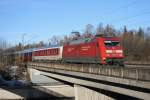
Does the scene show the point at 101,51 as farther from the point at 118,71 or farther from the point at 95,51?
the point at 118,71

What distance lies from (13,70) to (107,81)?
56.5 m

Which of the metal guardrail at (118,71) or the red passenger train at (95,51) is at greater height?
the red passenger train at (95,51)

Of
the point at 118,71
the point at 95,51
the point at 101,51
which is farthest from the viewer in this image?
the point at 95,51

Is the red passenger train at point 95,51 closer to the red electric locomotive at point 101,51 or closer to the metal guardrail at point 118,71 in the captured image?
the red electric locomotive at point 101,51

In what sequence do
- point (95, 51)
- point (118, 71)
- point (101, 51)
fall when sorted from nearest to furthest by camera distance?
point (118, 71) < point (101, 51) < point (95, 51)

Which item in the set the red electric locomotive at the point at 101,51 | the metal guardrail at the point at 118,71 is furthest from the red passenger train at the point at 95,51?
the metal guardrail at the point at 118,71

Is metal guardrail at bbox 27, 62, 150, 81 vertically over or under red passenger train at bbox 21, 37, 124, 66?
under

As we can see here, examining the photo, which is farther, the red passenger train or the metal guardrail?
the red passenger train

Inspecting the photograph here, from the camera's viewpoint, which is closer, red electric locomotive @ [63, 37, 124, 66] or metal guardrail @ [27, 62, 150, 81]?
metal guardrail @ [27, 62, 150, 81]

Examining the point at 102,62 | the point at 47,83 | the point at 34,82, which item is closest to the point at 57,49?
the point at 47,83

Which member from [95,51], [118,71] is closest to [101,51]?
[95,51]

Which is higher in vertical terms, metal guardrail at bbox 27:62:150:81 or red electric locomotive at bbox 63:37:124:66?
red electric locomotive at bbox 63:37:124:66

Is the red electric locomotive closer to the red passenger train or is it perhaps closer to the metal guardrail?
the red passenger train

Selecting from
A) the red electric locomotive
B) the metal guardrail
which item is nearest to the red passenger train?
the red electric locomotive
